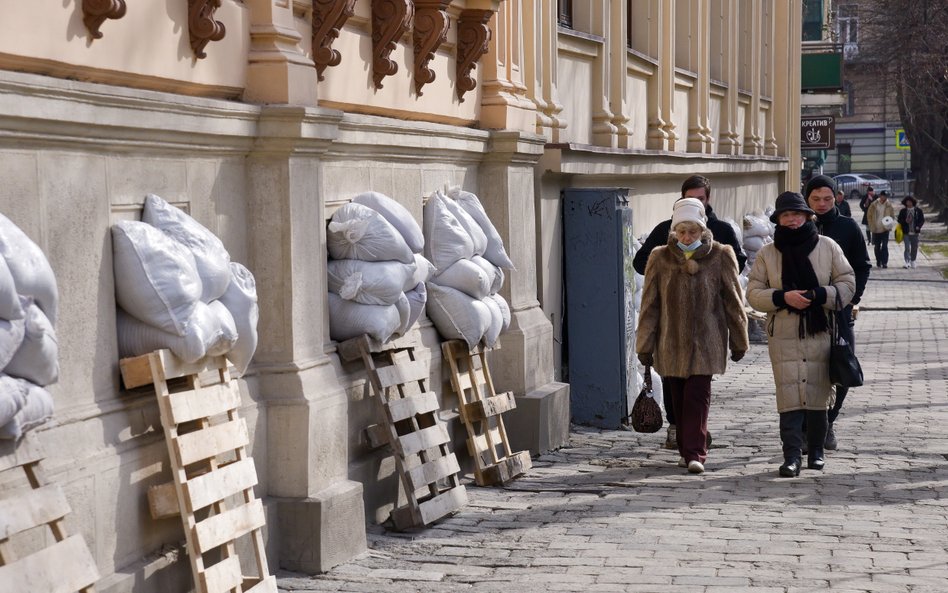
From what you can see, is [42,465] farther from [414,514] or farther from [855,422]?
[855,422]

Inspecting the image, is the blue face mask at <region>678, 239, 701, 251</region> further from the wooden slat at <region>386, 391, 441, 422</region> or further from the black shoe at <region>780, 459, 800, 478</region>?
the wooden slat at <region>386, 391, 441, 422</region>

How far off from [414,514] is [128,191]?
8.66 feet

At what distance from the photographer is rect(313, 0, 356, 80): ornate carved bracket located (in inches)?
315

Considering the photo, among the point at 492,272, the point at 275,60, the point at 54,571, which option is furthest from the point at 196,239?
the point at 492,272

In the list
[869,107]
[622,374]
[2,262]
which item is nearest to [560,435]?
[622,374]

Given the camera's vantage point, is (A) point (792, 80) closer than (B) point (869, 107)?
Yes

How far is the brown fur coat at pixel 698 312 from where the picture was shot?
9648 mm

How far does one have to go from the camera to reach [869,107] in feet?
281

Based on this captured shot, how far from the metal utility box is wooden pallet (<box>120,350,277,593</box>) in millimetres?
5852

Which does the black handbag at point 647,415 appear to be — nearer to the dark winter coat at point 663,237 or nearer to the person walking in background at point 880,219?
the dark winter coat at point 663,237

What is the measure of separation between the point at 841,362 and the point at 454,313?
233 centimetres

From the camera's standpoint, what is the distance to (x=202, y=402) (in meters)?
6.05

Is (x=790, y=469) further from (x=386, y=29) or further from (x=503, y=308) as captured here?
(x=386, y=29)

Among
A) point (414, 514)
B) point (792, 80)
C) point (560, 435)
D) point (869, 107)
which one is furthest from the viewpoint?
point (869, 107)
